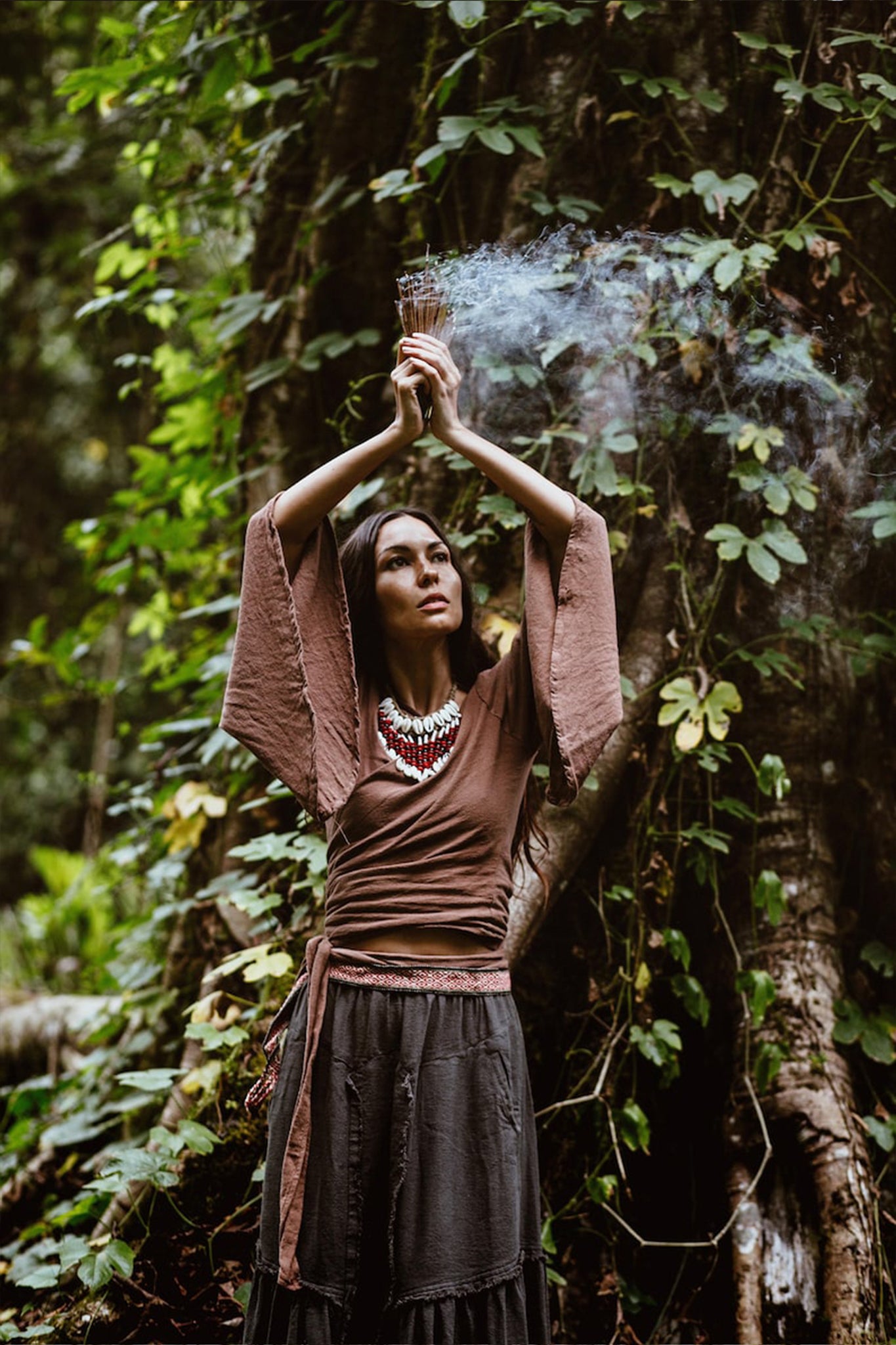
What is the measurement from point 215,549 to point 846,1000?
2613 millimetres

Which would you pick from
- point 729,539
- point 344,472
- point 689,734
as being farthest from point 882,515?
point 344,472

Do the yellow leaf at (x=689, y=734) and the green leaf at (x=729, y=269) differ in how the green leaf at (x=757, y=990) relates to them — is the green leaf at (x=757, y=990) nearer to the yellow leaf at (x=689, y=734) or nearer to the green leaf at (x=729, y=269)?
the yellow leaf at (x=689, y=734)

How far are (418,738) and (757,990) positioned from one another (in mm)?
1153

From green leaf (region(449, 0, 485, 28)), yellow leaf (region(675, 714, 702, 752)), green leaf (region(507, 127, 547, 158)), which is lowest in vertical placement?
yellow leaf (region(675, 714, 702, 752))

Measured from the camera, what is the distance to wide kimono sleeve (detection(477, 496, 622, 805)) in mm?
1990

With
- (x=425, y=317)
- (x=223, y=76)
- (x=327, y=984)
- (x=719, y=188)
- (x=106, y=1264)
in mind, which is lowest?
(x=106, y=1264)

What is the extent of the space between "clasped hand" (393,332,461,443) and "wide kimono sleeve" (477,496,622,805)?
261 millimetres

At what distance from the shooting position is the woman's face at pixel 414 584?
6.84 ft

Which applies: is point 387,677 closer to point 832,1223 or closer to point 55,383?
point 832,1223

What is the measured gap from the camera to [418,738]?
2.10 meters

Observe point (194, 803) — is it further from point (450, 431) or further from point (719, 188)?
point (719, 188)

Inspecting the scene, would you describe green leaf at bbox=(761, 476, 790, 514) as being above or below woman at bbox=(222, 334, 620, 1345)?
above

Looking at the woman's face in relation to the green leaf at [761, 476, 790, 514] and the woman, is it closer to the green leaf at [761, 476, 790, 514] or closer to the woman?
the woman

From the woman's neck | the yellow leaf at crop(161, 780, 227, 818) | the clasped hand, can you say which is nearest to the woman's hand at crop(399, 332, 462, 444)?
the clasped hand
